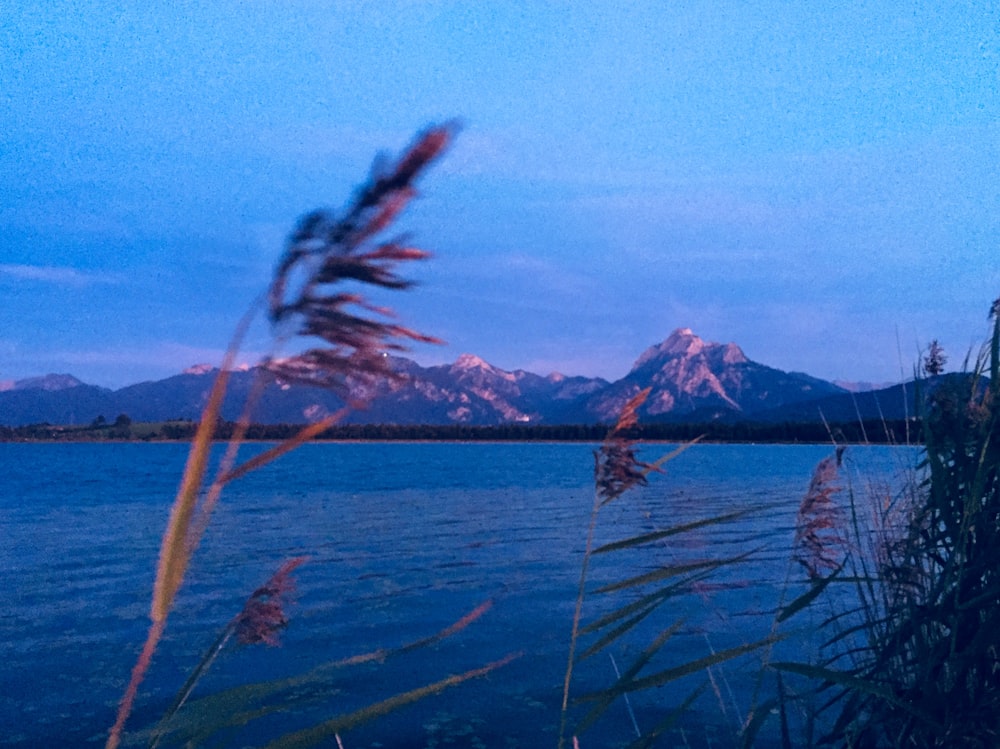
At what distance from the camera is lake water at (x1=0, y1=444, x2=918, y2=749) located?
1103 cm

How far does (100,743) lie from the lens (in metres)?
10.4

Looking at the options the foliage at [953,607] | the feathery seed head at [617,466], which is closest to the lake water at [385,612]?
the feathery seed head at [617,466]

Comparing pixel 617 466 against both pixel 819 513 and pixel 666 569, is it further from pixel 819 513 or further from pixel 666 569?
pixel 819 513

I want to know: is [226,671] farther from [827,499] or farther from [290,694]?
[827,499]

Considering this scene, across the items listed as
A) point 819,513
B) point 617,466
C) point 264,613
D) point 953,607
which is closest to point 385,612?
point 819,513

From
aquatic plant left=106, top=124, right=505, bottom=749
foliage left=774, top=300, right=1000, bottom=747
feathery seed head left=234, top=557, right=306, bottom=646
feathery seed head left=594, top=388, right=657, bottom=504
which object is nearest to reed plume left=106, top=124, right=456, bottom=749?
aquatic plant left=106, top=124, right=505, bottom=749

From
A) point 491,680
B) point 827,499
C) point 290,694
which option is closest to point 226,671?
point 290,694

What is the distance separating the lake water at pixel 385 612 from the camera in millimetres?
11031

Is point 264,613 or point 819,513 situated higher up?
point 819,513

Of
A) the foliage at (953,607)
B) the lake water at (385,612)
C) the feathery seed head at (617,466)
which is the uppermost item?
the feathery seed head at (617,466)

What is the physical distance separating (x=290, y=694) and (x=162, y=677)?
2999 millimetres

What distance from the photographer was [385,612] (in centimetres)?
1806

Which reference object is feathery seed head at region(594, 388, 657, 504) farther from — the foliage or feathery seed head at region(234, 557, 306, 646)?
the foliage

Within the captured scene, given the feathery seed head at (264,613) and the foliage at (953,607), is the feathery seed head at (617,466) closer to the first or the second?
the feathery seed head at (264,613)
